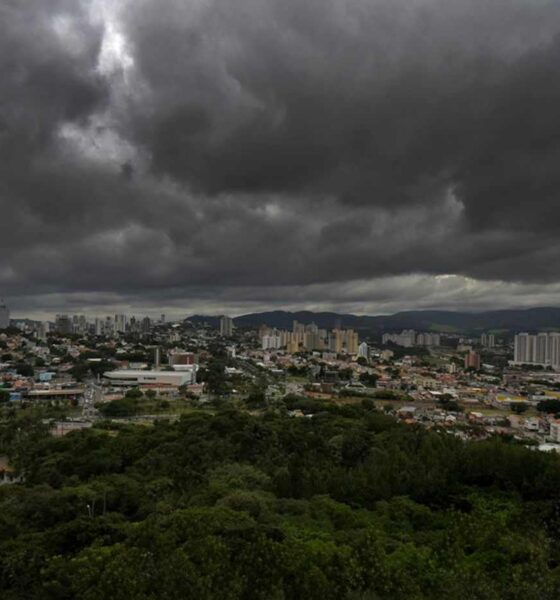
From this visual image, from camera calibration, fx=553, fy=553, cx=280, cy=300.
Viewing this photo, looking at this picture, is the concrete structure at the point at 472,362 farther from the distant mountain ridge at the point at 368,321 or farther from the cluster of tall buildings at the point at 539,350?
the distant mountain ridge at the point at 368,321

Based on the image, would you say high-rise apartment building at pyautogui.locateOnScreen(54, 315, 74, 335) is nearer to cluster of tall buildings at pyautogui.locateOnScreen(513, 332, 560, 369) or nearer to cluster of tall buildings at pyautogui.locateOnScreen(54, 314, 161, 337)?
cluster of tall buildings at pyautogui.locateOnScreen(54, 314, 161, 337)

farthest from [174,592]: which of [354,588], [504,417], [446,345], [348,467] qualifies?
[446,345]

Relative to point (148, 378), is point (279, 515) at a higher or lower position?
higher

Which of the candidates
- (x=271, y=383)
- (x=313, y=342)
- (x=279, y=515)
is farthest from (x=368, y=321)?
(x=279, y=515)

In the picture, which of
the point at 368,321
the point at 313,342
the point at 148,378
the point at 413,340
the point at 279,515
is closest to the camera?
the point at 279,515

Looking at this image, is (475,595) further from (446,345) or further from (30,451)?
(446,345)

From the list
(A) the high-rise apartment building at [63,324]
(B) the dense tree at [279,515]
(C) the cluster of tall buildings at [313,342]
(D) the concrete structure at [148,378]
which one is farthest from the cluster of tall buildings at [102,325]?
(B) the dense tree at [279,515]

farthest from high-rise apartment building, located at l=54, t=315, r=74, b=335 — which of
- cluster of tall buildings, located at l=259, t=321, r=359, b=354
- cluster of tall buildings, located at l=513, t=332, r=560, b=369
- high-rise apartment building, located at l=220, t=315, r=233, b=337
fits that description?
cluster of tall buildings, located at l=513, t=332, r=560, b=369

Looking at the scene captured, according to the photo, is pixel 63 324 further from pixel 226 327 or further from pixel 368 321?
pixel 368 321
